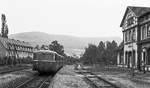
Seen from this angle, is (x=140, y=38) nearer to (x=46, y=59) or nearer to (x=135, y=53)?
(x=135, y=53)

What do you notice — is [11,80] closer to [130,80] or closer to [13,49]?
[130,80]

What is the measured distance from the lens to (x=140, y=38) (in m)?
39.7

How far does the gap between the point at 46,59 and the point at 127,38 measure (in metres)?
23.6

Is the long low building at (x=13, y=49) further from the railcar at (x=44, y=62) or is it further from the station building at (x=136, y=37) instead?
the railcar at (x=44, y=62)

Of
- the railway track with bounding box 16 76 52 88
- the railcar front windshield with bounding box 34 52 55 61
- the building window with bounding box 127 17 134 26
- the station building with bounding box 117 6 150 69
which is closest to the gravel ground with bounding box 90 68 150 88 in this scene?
the station building with bounding box 117 6 150 69

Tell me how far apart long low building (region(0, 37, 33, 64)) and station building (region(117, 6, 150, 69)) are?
97.5ft

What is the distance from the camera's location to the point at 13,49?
9700cm

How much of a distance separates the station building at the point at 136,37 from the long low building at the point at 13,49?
29.7 metres

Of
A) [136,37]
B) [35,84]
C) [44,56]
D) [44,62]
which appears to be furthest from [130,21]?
[35,84]

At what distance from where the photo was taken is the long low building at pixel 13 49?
85412 millimetres

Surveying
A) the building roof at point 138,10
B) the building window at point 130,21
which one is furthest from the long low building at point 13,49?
the building roof at point 138,10

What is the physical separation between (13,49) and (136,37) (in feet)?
212

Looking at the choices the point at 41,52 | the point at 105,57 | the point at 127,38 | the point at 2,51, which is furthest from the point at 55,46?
the point at 41,52

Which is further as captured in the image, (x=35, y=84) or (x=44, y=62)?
(x=44, y=62)
